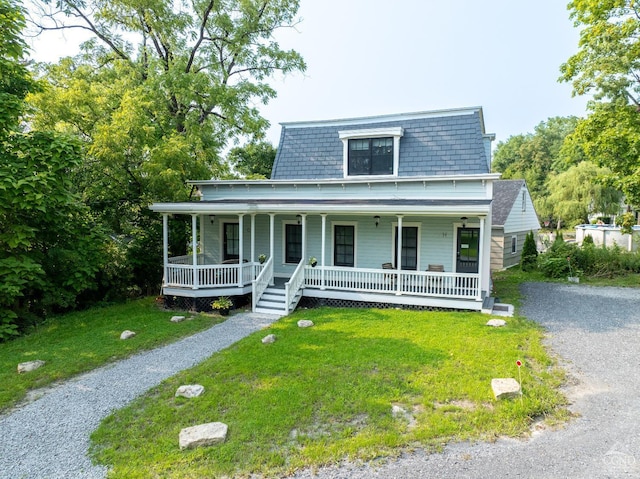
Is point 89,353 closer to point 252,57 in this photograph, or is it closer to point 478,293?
point 478,293

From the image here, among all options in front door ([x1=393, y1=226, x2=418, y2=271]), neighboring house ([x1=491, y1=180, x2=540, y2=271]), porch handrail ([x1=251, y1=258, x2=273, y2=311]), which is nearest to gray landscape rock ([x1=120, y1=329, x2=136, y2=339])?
porch handrail ([x1=251, y1=258, x2=273, y2=311])

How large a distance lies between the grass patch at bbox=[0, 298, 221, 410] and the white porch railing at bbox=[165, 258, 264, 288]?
101cm

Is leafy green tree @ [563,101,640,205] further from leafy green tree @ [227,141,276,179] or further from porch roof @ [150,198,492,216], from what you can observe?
leafy green tree @ [227,141,276,179]

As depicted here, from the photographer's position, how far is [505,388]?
18.0 ft

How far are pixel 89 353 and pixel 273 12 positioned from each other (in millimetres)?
17656

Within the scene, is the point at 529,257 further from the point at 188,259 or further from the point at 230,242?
the point at 188,259

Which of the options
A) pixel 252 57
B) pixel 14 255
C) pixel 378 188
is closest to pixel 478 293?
pixel 378 188

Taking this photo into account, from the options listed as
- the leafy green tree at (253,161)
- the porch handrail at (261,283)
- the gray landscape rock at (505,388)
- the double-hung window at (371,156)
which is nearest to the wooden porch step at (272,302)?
the porch handrail at (261,283)

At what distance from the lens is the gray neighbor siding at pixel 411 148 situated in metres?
12.6

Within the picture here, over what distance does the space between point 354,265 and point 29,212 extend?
9789 millimetres

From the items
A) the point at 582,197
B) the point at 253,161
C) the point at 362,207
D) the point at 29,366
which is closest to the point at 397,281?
the point at 362,207

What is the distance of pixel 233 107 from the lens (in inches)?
692

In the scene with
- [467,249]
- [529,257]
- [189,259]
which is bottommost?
[529,257]

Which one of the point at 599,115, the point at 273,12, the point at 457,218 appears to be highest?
the point at 273,12
